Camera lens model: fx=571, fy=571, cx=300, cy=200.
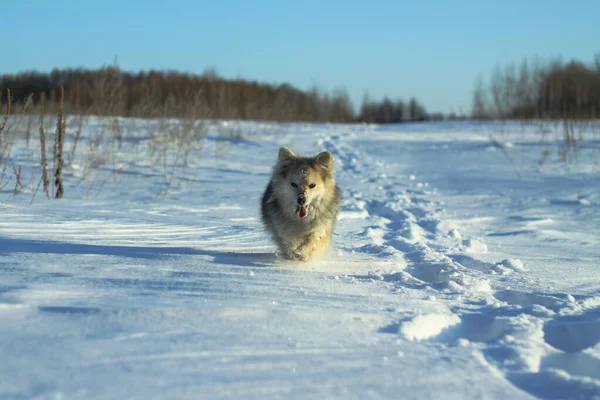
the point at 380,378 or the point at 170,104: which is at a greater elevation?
the point at 170,104

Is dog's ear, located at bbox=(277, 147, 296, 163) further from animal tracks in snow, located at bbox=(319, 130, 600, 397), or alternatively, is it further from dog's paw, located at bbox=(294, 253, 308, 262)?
animal tracks in snow, located at bbox=(319, 130, 600, 397)

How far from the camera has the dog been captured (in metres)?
4.29

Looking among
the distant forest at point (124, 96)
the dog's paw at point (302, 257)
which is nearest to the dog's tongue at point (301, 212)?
the dog's paw at point (302, 257)

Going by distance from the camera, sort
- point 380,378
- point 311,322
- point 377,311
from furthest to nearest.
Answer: point 377,311 → point 311,322 → point 380,378

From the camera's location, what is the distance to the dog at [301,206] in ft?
14.1

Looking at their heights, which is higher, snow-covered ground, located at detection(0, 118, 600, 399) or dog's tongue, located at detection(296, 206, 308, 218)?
dog's tongue, located at detection(296, 206, 308, 218)

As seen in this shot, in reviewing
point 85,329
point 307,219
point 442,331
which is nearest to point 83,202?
point 307,219

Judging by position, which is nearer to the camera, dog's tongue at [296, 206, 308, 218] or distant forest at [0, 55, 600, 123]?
dog's tongue at [296, 206, 308, 218]

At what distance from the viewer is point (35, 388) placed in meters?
1.82

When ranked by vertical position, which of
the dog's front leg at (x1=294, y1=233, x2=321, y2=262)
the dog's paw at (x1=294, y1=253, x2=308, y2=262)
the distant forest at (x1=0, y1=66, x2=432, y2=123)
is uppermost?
the distant forest at (x1=0, y1=66, x2=432, y2=123)

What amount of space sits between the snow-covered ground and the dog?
0.17m

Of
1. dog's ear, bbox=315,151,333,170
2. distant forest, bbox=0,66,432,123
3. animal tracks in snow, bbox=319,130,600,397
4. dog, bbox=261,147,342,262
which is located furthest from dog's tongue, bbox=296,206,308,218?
distant forest, bbox=0,66,432,123

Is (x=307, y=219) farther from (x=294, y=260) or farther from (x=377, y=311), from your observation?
(x=377, y=311)

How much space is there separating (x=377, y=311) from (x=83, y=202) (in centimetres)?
514
